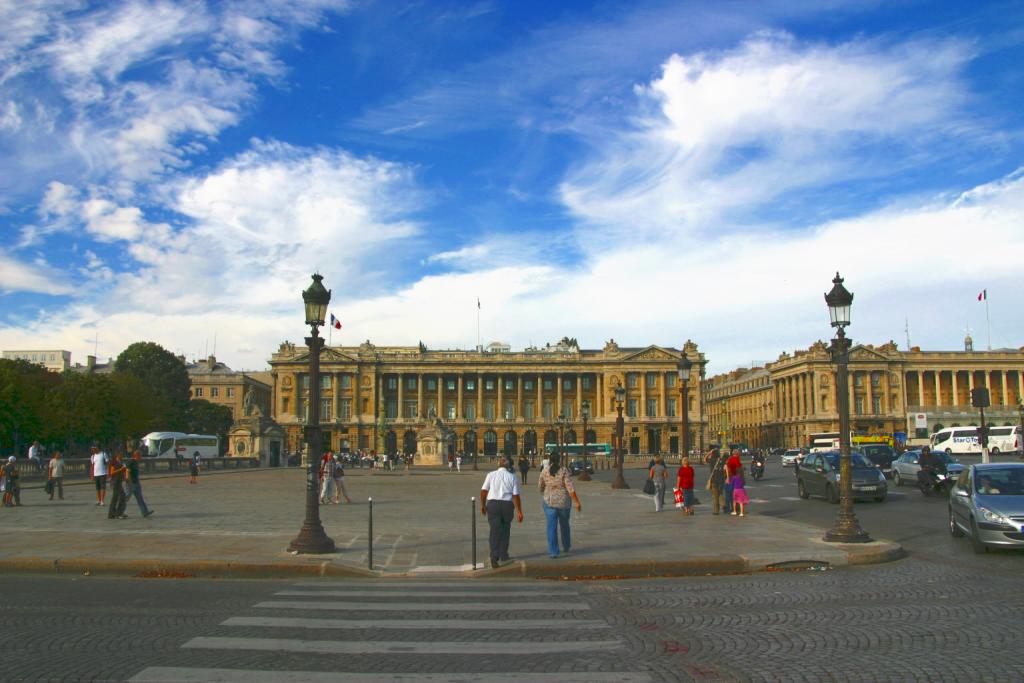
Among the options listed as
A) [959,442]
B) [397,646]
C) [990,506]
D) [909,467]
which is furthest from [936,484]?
[959,442]

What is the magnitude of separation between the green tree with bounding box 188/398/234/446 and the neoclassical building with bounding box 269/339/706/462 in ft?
39.6

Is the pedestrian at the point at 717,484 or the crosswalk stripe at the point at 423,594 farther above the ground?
the pedestrian at the point at 717,484

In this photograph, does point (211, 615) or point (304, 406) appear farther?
point (304, 406)

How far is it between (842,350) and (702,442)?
125710 mm

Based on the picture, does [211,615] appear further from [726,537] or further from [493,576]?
[726,537]

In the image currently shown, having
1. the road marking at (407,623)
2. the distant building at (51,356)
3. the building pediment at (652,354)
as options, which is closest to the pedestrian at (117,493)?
the road marking at (407,623)

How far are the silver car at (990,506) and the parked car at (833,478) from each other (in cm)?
956

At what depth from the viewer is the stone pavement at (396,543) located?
14.6m

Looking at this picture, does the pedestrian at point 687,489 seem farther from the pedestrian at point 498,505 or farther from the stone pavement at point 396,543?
the pedestrian at point 498,505

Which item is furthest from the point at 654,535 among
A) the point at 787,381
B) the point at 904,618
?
the point at 787,381

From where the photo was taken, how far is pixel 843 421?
703 inches

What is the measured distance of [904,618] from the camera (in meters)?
10.3

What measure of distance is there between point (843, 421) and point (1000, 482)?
9.90 feet

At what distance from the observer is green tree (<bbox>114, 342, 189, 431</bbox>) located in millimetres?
104188
